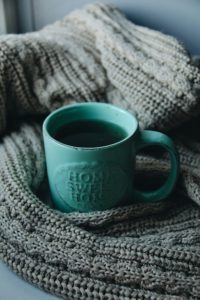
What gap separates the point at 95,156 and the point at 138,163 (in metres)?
0.09

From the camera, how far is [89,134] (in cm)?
48

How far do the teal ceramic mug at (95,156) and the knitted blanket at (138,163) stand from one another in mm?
15

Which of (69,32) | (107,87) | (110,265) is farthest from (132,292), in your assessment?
(69,32)

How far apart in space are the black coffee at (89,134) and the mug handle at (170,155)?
2cm

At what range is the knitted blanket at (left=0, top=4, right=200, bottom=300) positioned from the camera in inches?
16.0

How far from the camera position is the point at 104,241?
427 mm

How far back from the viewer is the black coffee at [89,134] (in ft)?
1.53

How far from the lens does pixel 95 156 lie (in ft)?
1.40

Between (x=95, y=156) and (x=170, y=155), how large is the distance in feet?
0.26

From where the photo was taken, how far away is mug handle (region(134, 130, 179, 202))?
447mm

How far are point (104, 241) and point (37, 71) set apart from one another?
0.22 m

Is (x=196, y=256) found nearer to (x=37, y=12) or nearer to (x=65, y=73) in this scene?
(x=65, y=73)

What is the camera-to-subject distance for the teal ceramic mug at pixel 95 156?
431 millimetres

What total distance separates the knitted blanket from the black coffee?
5 cm
